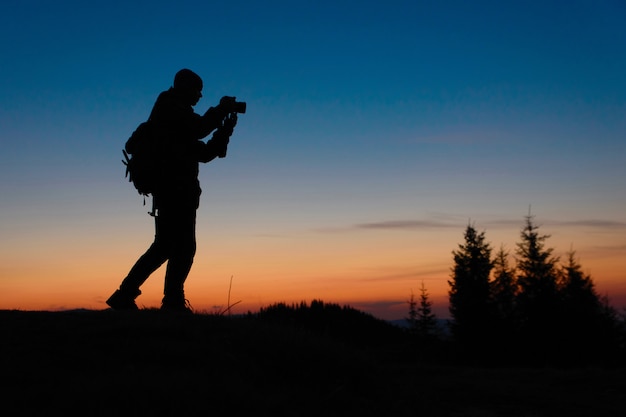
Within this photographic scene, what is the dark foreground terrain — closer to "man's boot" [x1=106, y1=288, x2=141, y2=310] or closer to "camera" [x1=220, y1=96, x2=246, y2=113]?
"man's boot" [x1=106, y1=288, x2=141, y2=310]

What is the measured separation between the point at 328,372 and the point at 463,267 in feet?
135

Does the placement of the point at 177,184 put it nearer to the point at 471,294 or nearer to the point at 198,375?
the point at 198,375

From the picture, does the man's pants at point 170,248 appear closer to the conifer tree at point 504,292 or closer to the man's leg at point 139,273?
the man's leg at point 139,273

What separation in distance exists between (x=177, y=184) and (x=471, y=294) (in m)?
38.7

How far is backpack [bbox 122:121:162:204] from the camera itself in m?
6.25

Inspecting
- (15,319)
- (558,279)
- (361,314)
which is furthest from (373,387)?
(558,279)

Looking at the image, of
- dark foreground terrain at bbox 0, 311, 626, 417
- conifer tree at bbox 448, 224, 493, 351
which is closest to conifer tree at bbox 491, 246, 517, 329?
conifer tree at bbox 448, 224, 493, 351

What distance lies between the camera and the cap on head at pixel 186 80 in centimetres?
662

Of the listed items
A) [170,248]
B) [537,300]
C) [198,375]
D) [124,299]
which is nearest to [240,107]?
[170,248]

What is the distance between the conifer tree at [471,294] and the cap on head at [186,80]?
36.9m

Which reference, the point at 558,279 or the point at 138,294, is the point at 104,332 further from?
the point at 558,279

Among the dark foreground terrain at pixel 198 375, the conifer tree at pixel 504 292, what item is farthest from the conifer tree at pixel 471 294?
the dark foreground terrain at pixel 198 375

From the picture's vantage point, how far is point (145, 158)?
6250 mm

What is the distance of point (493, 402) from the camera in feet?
22.4
